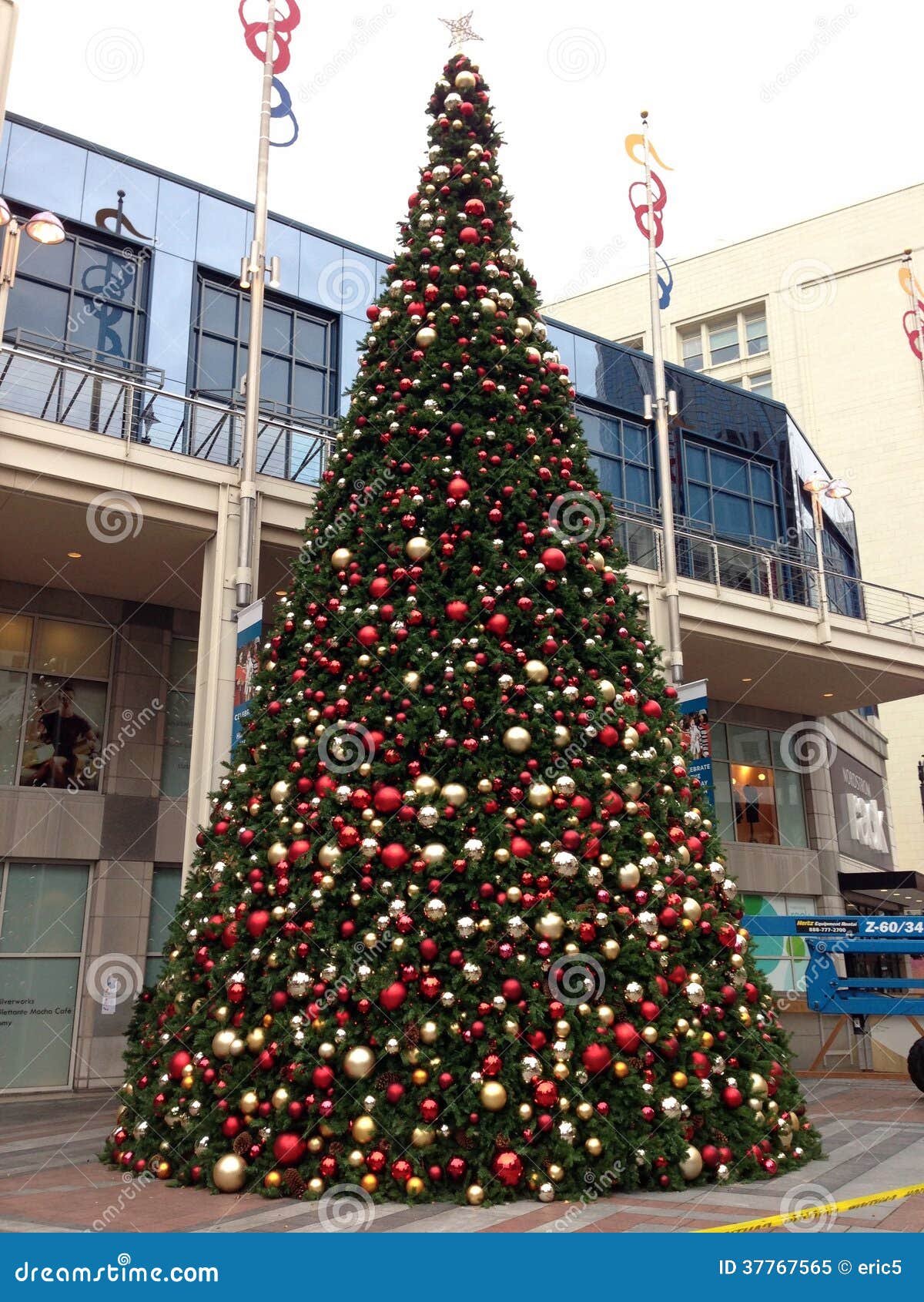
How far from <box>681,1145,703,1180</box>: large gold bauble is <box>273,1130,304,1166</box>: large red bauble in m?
2.21

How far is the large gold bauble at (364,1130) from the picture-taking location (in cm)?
579

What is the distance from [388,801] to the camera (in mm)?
6480

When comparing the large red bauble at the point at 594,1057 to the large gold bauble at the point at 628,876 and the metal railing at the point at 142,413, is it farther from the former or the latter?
the metal railing at the point at 142,413

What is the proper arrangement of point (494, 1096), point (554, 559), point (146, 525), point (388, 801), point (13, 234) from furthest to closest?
point (146, 525) < point (13, 234) < point (554, 559) < point (388, 801) < point (494, 1096)

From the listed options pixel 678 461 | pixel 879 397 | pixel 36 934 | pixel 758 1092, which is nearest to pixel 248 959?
pixel 758 1092

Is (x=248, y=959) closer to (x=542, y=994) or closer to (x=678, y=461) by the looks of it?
(x=542, y=994)

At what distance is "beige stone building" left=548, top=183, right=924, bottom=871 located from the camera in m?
38.3

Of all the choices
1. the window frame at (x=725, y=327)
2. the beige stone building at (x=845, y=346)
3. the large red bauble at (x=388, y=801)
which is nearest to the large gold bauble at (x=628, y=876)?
the large red bauble at (x=388, y=801)

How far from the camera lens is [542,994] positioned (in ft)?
19.7

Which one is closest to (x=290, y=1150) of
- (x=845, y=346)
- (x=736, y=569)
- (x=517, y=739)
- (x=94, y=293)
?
(x=517, y=739)

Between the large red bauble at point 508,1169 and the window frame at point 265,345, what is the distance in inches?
491

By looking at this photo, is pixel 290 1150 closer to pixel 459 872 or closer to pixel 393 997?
pixel 393 997

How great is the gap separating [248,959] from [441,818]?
59.6 inches

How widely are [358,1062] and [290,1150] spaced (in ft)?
2.12
